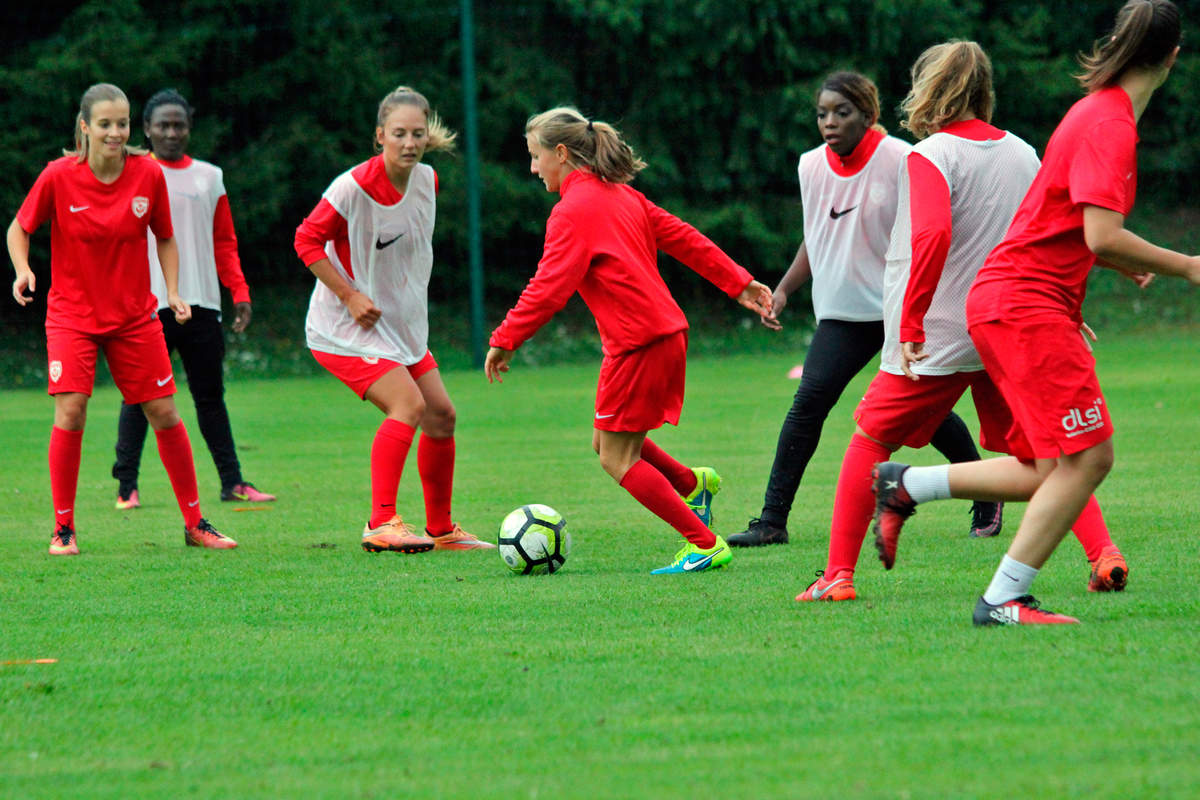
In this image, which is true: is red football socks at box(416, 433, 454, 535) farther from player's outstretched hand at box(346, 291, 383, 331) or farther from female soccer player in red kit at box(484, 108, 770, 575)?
female soccer player in red kit at box(484, 108, 770, 575)

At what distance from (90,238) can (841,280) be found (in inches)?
139

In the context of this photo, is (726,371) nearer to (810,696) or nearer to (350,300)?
(350,300)

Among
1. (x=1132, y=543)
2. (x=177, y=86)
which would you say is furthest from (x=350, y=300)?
(x=177, y=86)

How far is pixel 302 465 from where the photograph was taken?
35.8ft

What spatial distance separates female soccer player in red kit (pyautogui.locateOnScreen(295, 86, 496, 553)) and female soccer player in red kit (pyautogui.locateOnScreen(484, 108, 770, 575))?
1.24m

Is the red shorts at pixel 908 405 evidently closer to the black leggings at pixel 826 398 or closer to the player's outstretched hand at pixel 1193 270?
the player's outstretched hand at pixel 1193 270

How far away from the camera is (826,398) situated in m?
6.95

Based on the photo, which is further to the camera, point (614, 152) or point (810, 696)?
point (614, 152)

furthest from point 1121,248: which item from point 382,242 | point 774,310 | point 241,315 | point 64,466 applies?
point 241,315

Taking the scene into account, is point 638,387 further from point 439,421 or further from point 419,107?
point 419,107

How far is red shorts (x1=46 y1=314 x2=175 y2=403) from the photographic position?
23.2 feet

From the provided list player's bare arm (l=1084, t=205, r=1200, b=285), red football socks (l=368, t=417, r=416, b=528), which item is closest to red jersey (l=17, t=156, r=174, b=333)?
red football socks (l=368, t=417, r=416, b=528)

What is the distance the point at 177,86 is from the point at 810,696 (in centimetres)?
2490

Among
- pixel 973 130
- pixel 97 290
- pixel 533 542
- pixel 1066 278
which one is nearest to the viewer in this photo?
pixel 1066 278
